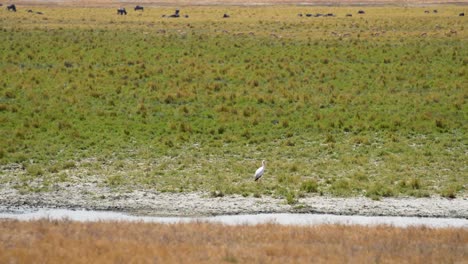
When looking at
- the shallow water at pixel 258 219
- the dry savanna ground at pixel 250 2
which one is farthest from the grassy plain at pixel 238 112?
the dry savanna ground at pixel 250 2

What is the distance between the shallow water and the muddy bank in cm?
35

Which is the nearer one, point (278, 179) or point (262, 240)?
point (262, 240)

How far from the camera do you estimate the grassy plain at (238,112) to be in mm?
24688

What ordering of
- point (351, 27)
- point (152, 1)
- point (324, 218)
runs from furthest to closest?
point (152, 1), point (351, 27), point (324, 218)

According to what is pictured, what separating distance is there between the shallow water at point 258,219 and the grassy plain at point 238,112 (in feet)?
6.92

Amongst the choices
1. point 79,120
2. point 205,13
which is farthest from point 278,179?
point 205,13

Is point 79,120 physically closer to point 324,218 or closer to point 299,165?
point 299,165

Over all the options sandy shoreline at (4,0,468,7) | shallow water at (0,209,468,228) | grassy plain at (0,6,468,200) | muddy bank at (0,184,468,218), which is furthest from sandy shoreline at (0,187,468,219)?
sandy shoreline at (4,0,468,7)

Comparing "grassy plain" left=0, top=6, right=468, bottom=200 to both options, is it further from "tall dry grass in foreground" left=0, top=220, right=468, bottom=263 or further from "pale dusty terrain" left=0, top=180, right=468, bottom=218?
"tall dry grass in foreground" left=0, top=220, right=468, bottom=263

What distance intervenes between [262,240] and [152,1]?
117670 millimetres

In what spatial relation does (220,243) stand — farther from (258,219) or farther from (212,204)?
(212,204)

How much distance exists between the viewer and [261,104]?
115 feet

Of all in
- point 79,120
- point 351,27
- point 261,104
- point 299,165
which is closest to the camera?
point 299,165

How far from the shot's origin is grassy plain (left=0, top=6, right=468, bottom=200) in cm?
2469
